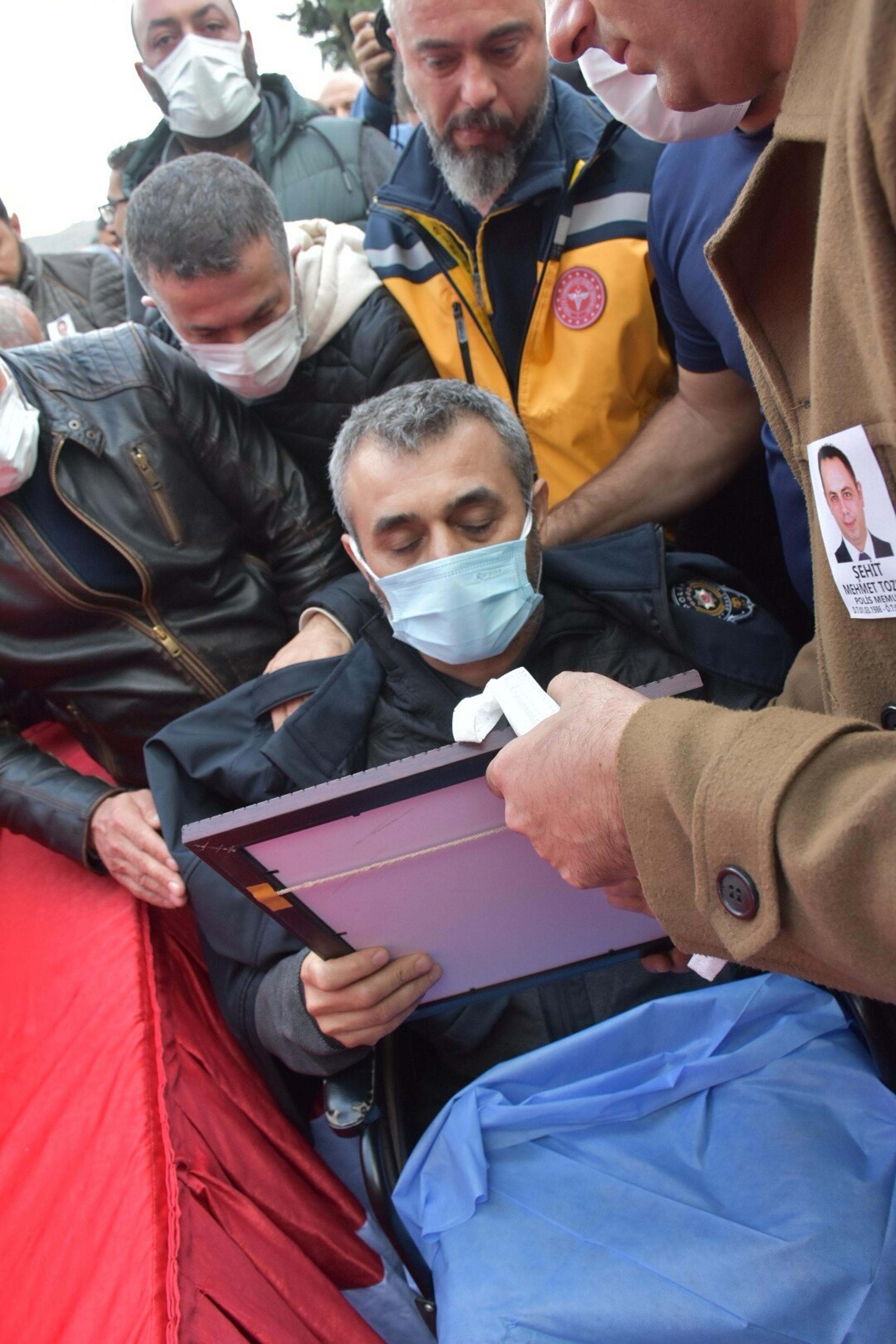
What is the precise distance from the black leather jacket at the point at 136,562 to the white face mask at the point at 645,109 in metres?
1.32

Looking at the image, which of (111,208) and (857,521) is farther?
(111,208)

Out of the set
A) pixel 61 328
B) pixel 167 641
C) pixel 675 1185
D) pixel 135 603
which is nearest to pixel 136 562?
pixel 135 603

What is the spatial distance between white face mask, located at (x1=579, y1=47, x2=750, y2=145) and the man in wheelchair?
592 mm

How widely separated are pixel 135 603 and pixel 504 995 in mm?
1424

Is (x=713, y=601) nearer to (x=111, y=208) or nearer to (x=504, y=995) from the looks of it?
(x=504, y=995)

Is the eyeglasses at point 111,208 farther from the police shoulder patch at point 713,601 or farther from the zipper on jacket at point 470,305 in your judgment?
the police shoulder patch at point 713,601

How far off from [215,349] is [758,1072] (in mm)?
2077

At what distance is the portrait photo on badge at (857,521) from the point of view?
84 centimetres

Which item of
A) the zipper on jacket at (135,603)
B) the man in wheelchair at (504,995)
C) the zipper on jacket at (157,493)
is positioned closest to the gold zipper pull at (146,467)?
the zipper on jacket at (157,493)

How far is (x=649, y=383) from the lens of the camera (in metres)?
2.47

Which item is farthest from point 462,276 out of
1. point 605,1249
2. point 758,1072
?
point 605,1249

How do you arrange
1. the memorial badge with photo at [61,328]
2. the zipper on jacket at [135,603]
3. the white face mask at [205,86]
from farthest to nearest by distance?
the memorial badge with photo at [61,328], the white face mask at [205,86], the zipper on jacket at [135,603]

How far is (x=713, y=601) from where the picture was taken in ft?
6.26

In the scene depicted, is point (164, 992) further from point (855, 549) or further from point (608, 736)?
point (855, 549)
